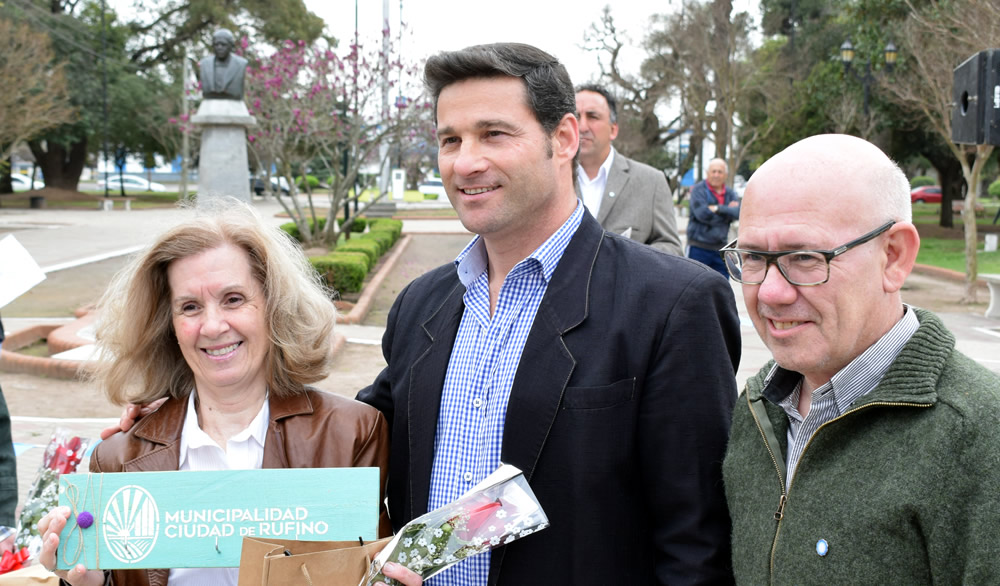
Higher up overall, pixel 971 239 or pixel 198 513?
pixel 971 239

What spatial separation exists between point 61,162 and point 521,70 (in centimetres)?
5222

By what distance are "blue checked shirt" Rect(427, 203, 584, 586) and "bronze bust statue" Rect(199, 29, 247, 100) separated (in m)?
11.6

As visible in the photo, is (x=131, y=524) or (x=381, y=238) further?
(x=381, y=238)

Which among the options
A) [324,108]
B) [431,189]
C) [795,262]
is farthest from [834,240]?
[431,189]

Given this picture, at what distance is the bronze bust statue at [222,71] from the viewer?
511 inches

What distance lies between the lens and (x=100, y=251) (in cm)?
2164

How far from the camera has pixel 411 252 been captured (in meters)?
23.2

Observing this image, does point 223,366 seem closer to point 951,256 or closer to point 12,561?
point 12,561

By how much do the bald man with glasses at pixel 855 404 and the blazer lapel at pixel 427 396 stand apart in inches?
32.2

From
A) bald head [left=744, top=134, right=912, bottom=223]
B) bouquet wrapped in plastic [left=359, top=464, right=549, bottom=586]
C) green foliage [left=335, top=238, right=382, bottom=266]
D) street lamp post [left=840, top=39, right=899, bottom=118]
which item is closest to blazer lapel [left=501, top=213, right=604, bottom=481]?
bouquet wrapped in plastic [left=359, top=464, right=549, bottom=586]

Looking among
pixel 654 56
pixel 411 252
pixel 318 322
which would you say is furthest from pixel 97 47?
pixel 318 322

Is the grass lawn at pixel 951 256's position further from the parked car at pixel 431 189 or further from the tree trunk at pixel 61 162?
the tree trunk at pixel 61 162

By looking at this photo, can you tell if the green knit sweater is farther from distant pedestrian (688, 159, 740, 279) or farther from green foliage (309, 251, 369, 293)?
green foliage (309, 251, 369, 293)

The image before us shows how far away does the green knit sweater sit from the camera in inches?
61.7
